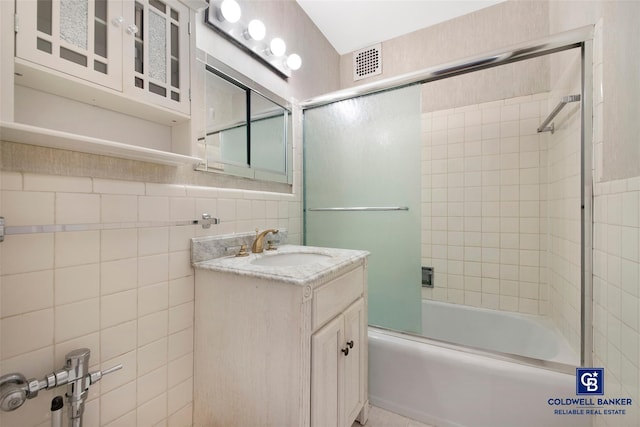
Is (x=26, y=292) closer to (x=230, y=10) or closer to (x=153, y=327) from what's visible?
(x=153, y=327)

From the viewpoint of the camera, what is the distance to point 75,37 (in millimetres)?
657

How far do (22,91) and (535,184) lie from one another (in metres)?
2.54

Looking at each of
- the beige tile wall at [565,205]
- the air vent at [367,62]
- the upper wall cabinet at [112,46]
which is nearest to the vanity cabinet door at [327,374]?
the upper wall cabinet at [112,46]

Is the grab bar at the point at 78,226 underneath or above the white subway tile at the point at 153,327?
above

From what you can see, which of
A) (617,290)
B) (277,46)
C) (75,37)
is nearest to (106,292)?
(75,37)

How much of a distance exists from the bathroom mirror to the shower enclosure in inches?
9.4

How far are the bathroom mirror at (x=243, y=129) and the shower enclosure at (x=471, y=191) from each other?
24 cm

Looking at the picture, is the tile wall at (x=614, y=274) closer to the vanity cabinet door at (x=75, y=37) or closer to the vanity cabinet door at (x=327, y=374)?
the vanity cabinet door at (x=327, y=374)

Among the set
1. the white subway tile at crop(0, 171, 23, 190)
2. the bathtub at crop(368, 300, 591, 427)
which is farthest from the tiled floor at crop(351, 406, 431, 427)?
the white subway tile at crop(0, 171, 23, 190)

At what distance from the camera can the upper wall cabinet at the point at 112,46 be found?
597mm

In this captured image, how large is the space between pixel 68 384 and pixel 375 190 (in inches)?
56.9

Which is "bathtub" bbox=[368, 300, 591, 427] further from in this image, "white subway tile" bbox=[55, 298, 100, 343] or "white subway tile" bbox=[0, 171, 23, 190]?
"white subway tile" bbox=[0, 171, 23, 190]

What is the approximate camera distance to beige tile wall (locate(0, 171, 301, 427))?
0.64m

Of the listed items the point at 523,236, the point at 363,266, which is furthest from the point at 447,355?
the point at 523,236
